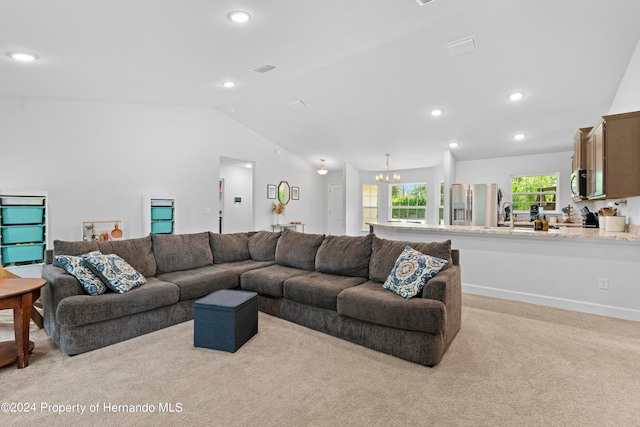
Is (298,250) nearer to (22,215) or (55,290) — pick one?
(55,290)

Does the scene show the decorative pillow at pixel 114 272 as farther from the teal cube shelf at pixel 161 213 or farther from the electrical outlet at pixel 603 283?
the electrical outlet at pixel 603 283

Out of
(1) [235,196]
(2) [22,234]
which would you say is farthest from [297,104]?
(2) [22,234]

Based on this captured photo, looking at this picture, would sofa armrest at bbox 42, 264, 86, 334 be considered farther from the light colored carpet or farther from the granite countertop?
the granite countertop

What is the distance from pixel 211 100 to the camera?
5363 millimetres

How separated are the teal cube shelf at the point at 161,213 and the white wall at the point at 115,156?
21 cm

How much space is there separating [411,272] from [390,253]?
1.52 ft

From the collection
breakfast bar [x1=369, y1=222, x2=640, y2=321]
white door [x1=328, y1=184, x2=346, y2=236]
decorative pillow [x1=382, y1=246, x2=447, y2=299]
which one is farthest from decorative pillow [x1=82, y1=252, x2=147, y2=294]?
white door [x1=328, y1=184, x2=346, y2=236]

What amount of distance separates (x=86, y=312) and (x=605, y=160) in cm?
496

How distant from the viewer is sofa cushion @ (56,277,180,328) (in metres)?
2.47

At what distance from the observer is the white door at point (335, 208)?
9586 mm

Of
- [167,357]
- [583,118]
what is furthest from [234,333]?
[583,118]

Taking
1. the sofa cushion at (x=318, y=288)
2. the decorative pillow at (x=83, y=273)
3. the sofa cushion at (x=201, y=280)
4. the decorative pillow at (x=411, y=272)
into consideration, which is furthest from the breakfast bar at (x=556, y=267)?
the decorative pillow at (x=83, y=273)

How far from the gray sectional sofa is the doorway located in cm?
406

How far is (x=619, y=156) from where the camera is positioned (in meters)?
3.17
